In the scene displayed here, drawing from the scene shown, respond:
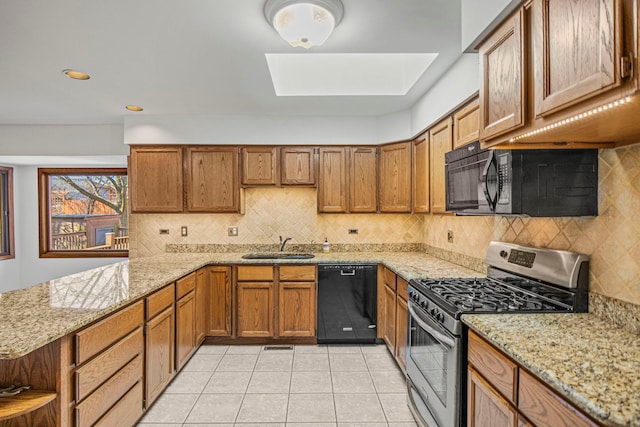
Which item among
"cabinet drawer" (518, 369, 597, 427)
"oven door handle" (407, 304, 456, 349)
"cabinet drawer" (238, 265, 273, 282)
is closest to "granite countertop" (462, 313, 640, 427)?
"cabinet drawer" (518, 369, 597, 427)

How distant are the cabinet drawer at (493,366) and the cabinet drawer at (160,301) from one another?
1943 millimetres

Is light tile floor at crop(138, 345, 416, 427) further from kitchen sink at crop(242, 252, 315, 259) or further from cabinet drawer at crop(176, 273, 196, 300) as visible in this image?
kitchen sink at crop(242, 252, 315, 259)

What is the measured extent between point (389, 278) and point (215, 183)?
214 centimetres

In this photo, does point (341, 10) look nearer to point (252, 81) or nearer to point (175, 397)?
point (252, 81)

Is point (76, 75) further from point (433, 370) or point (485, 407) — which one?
point (485, 407)

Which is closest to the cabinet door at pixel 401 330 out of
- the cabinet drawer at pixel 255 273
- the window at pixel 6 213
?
the cabinet drawer at pixel 255 273

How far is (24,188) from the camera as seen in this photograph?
16.1 feet

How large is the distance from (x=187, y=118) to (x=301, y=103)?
1365 millimetres

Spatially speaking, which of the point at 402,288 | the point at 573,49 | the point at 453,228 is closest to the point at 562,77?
the point at 573,49

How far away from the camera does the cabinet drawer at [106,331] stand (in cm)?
155

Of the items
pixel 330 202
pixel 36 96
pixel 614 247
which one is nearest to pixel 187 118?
pixel 36 96

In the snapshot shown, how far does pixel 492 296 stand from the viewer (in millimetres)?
1863

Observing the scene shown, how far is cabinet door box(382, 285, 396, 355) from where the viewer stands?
9.80 ft

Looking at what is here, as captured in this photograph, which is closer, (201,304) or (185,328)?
(185,328)
